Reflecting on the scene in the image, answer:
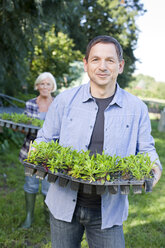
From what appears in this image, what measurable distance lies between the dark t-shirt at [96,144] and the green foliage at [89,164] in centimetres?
20

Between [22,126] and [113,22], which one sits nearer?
[22,126]

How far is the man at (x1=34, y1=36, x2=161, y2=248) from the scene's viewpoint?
160 centimetres

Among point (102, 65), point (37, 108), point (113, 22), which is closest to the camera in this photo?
point (102, 65)

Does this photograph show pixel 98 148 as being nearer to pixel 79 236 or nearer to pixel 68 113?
pixel 68 113

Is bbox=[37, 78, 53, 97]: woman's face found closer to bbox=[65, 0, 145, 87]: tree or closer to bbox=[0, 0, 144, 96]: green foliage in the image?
bbox=[0, 0, 144, 96]: green foliage

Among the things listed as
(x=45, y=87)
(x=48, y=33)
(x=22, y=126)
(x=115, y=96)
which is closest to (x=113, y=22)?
(x=48, y=33)

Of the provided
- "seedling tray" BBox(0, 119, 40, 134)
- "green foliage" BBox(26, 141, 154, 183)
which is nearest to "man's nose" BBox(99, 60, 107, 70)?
"green foliage" BBox(26, 141, 154, 183)

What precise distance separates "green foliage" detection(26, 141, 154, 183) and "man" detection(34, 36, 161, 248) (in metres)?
0.18

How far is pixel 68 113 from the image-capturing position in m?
1.70

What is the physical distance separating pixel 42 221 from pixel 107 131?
2.38 m

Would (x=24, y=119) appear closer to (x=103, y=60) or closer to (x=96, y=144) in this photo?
(x=96, y=144)

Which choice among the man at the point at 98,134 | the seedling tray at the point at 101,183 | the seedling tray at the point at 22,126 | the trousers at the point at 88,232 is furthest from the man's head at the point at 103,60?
the seedling tray at the point at 22,126

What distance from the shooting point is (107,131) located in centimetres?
163

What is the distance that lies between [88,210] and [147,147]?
53 cm
